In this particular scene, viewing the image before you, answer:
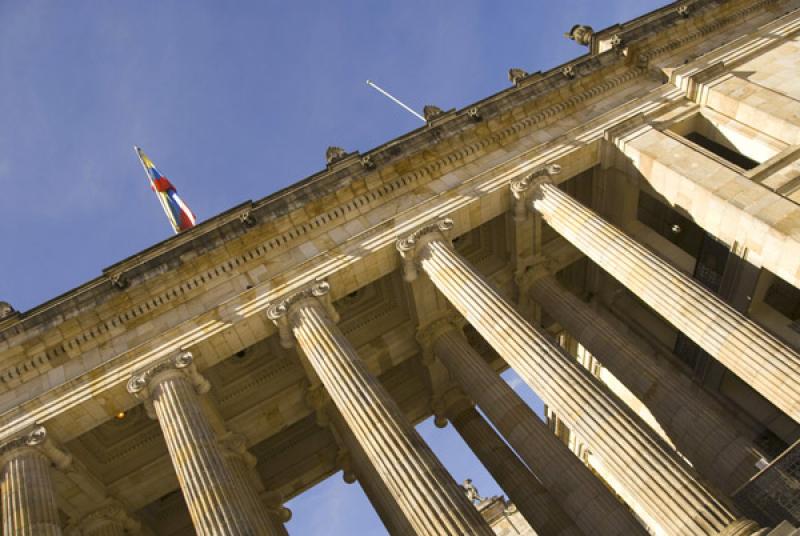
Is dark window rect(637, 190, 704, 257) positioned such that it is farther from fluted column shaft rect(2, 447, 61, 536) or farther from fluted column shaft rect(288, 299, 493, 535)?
fluted column shaft rect(2, 447, 61, 536)

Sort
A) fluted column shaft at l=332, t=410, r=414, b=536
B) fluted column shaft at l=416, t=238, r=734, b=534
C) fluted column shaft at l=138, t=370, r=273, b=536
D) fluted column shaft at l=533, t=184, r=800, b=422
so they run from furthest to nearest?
1. fluted column shaft at l=332, t=410, r=414, b=536
2. fluted column shaft at l=533, t=184, r=800, b=422
3. fluted column shaft at l=138, t=370, r=273, b=536
4. fluted column shaft at l=416, t=238, r=734, b=534

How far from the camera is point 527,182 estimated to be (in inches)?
824

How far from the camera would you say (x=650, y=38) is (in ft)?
81.3

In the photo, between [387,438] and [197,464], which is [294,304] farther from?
[387,438]

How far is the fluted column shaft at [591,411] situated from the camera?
40.7 feet

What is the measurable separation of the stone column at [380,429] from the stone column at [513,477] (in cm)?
503

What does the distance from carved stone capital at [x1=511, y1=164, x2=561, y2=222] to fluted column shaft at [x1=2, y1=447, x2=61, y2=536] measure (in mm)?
16199

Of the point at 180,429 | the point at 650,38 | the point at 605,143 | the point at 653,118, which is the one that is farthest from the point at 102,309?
the point at 650,38

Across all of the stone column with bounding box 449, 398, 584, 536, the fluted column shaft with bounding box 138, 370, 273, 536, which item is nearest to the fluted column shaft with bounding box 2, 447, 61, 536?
the fluted column shaft with bounding box 138, 370, 273, 536

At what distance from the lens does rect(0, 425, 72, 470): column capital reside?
52.7ft

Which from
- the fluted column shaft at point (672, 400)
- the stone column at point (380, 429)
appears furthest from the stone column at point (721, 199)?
the stone column at point (380, 429)

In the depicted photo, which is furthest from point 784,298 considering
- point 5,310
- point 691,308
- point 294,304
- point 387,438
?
point 5,310

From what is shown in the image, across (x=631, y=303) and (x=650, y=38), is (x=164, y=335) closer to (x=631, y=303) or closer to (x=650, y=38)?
(x=631, y=303)

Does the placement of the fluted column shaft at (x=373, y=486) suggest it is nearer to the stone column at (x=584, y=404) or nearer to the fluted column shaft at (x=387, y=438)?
the fluted column shaft at (x=387, y=438)
